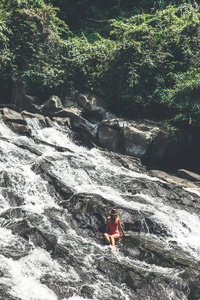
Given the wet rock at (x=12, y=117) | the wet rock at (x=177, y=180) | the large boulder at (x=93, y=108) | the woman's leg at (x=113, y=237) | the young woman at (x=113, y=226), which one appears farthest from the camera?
the large boulder at (x=93, y=108)

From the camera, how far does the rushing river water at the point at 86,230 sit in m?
4.93

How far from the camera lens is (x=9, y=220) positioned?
6742mm

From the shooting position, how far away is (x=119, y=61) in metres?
16.0

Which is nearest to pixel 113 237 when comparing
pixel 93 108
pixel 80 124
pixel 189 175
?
pixel 189 175

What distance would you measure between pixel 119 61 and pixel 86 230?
38.9ft

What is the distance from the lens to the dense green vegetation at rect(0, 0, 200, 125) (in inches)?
601

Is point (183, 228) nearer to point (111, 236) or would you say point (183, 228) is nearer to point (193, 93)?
point (111, 236)

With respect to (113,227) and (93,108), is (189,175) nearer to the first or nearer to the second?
(93,108)

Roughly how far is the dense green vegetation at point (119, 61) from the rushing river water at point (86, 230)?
201 inches

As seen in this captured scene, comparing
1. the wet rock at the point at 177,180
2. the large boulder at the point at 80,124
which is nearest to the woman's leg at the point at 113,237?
the wet rock at the point at 177,180

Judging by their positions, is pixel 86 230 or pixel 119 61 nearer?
pixel 86 230

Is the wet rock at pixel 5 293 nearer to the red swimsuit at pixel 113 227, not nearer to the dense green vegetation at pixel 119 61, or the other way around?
the red swimsuit at pixel 113 227

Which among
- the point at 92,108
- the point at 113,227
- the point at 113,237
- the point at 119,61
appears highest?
the point at 119,61

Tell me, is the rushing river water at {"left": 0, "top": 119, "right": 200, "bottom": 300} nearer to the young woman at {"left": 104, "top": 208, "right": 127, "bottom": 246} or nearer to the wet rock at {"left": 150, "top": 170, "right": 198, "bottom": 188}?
the young woman at {"left": 104, "top": 208, "right": 127, "bottom": 246}
